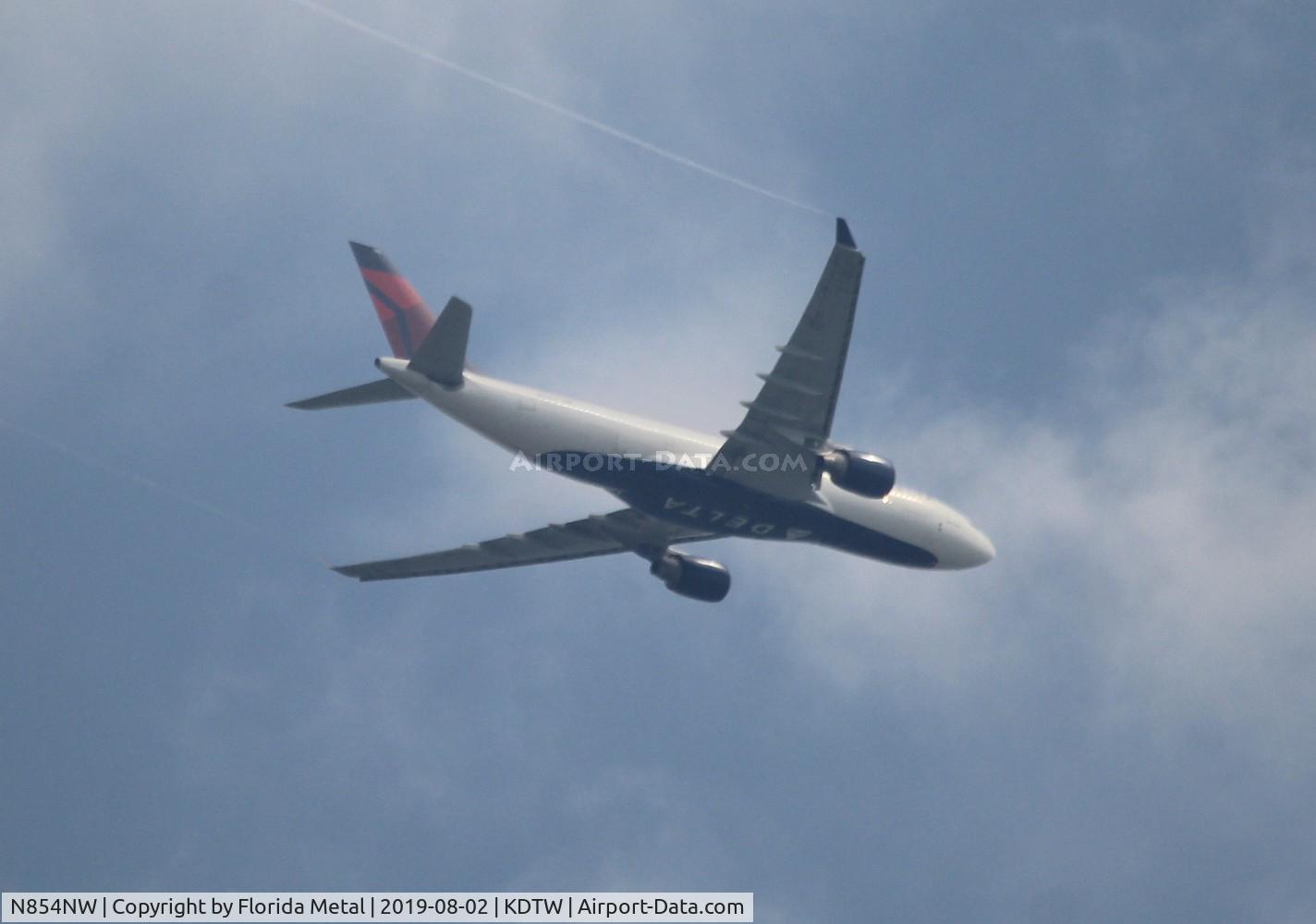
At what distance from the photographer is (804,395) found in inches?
1778

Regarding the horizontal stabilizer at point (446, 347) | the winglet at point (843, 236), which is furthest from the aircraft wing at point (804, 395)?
the horizontal stabilizer at point (446, 347)

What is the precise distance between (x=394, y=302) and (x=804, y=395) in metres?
14.7

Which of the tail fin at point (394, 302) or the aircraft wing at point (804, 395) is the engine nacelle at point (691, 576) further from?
the tail fin at point (394, 302)

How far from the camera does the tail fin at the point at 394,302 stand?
2055 inches

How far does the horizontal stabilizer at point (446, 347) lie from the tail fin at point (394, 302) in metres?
6.68

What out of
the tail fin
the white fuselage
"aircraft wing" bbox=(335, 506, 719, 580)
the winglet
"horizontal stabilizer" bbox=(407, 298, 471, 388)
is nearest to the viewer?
the winglet

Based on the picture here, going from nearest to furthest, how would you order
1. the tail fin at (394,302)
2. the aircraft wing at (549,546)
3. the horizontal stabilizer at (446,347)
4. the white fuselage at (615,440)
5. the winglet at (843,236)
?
the winglet at (843,236), the horizontal stabilizer at (446,347), the white fuselage at (615,440), the tail fin at (394,302), the aircraft wing at (549,546)

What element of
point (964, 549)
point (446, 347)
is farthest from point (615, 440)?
point (964, 549)

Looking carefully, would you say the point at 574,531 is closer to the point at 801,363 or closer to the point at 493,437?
the point at 493,437

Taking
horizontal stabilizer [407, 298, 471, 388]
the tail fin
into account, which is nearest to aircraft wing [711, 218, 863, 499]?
horizontal stabilizer [407, 298, 471, 388]

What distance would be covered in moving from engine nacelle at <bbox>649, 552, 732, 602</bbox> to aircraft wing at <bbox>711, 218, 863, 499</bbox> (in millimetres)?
6578

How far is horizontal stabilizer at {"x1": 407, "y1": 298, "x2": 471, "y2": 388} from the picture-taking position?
1721 inches

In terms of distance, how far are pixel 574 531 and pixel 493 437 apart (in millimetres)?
7891

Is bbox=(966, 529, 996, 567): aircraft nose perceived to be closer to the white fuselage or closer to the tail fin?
the white fuselage
